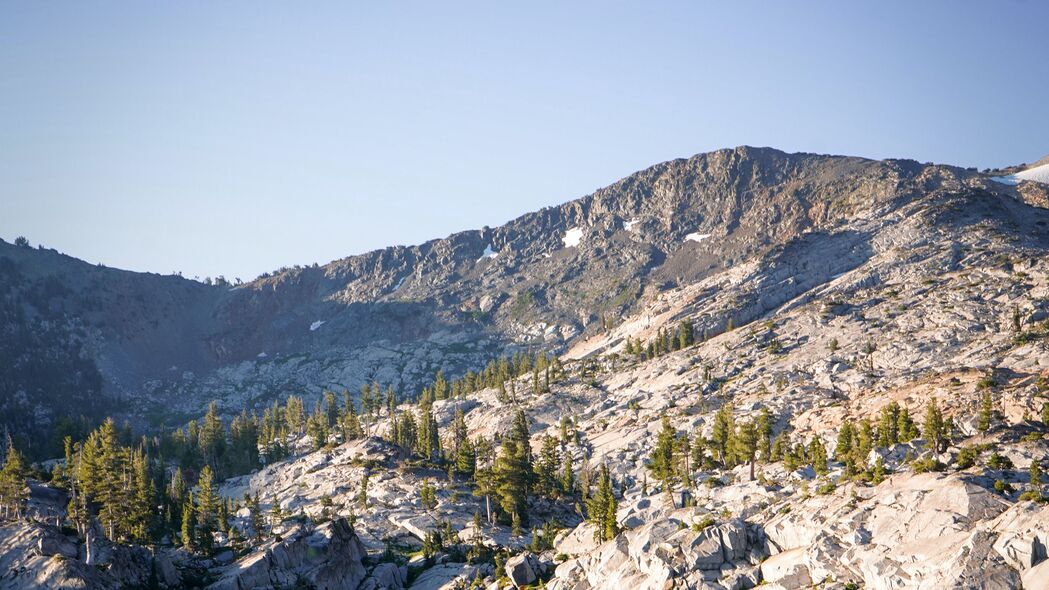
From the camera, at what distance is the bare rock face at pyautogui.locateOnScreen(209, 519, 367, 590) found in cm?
9644

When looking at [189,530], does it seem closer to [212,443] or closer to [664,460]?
[664,460]

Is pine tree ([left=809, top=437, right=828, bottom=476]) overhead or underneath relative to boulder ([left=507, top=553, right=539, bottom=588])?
overhead

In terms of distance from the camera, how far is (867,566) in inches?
→ 2589

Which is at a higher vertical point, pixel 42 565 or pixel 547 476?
pixel 42 565

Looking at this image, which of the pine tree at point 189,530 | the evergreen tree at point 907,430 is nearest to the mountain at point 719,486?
the evergreen tree at point 907,430

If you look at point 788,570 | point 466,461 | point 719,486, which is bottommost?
point 719,486

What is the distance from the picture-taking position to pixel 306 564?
100625mm

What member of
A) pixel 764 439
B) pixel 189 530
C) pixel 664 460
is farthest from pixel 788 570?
pixel 189 530

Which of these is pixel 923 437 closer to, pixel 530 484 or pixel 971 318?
pixel 530 484

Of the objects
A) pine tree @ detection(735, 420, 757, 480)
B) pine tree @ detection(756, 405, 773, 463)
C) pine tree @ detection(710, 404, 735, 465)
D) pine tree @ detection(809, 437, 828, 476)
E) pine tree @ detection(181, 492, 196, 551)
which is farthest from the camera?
pine tree @ detection(710, 404, 735, 465)

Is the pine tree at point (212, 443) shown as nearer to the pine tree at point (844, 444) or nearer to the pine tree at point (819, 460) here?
the pine tree at point (819, 460)

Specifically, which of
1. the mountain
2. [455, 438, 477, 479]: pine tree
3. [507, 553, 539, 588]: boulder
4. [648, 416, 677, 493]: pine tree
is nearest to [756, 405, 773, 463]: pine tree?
the mountain

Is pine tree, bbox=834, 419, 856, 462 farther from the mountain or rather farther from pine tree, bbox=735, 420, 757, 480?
pine tree, bbox=735, 420, 757, 480

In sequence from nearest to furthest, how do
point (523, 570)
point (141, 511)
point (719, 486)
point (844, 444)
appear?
point (523, 570) → point (844, 444) → point (719, 486) → point (141, 511)
